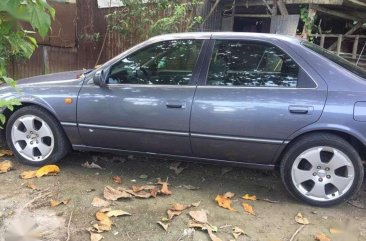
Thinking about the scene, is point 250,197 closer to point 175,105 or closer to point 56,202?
point 175,105

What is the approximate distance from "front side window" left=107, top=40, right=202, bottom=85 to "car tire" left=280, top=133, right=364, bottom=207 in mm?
1399

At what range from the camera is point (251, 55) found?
394 centimetres

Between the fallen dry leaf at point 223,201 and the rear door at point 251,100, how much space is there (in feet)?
1.30

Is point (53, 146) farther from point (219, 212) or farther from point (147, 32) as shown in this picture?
point (147, 32)

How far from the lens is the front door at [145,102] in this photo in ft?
13.1

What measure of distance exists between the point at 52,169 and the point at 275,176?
8.40ft

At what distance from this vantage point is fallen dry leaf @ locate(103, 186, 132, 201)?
384 cm

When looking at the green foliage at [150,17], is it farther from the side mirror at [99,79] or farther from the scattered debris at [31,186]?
the scattered debris at [31,186]

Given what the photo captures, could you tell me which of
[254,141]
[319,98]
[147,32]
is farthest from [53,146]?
[147,32]

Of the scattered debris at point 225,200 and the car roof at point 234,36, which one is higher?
the car roof at point 234,36

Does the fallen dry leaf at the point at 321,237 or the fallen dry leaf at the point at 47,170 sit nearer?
the fallen dry leaf at the point at 321,237

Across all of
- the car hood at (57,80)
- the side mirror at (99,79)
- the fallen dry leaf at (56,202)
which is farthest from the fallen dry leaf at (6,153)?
the side mirror at (99,79)

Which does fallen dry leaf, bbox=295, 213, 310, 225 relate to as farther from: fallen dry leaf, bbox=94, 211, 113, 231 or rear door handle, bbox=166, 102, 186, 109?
fallen dry leaf, bbox=94, 211, 113, 231

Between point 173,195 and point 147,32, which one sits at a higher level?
point 147,32
